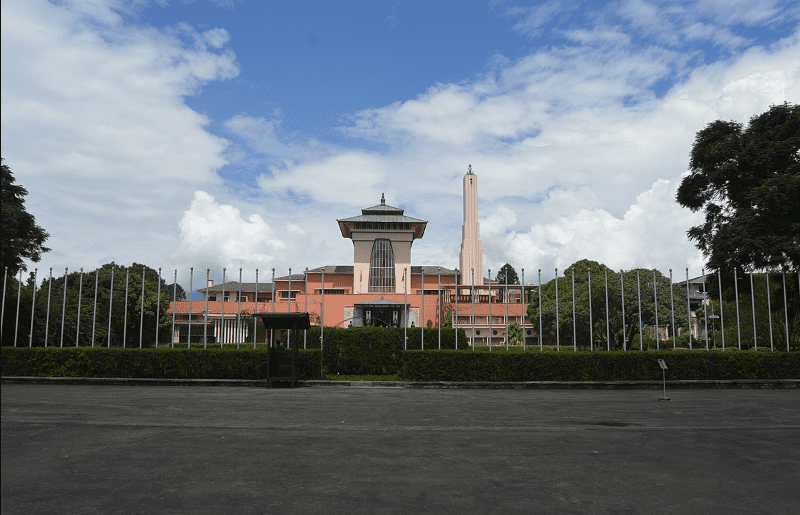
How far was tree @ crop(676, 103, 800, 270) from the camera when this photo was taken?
23250 mm

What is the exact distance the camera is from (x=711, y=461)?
23.4 ft

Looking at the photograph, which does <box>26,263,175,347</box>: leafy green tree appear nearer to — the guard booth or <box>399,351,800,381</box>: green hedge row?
the guard booth

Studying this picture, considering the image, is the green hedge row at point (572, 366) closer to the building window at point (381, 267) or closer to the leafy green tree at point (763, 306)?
the leafy green tree at point (763, 306)

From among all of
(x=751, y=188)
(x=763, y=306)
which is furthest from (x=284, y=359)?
(x=763, y=306)

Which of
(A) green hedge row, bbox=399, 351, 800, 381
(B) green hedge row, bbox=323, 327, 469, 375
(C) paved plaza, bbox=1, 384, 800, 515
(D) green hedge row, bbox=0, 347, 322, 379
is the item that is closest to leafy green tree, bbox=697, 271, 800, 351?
(A) green hedge row, bbox=399, 351, 800, 381

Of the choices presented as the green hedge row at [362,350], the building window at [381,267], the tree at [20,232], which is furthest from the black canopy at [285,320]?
the building window at [381,267]

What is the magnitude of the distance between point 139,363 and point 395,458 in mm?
15014

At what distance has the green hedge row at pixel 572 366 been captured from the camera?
62.8ft

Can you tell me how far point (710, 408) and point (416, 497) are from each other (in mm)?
10175

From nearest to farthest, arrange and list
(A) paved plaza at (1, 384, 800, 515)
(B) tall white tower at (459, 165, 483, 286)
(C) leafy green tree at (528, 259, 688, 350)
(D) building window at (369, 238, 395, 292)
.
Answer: (A) paved plaza at (1, 384, 800, 515), (C) leafy green tree at (528, 259, 688, 350), (D) building window at (369, 238, 395, 292), (B) tall white tower at (459, 165, 483, 286)

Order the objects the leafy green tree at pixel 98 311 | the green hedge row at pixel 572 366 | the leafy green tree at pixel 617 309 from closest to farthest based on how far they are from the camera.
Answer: the green hedge row at pixel 572 366
the leafy green tree at pixel 98 311
the leafy green tree at pixel 617 309

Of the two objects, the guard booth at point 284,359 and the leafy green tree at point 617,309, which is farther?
the leafy green tree at point 617,309

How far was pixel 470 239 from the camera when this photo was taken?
69.0 m

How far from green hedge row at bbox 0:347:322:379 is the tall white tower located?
5031 centimetres
